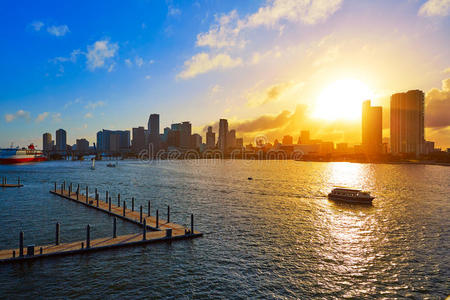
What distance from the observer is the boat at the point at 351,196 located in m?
74.8

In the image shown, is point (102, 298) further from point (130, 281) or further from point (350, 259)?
point (350, 259)

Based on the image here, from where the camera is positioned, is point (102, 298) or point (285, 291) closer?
point (102, 298)

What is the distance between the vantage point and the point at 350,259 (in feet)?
114

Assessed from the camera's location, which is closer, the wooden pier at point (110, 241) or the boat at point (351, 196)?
the wooden pier at point (110, 241)

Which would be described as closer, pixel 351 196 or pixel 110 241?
pixel 110 241

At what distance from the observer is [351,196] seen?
7700 centimetres

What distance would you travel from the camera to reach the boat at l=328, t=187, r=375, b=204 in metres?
74.8

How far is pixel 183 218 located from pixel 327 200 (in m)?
45.9

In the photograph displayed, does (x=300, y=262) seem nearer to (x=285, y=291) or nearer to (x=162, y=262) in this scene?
(x=285, y=291)

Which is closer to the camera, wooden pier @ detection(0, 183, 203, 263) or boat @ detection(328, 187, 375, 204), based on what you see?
wooden pier @ detection(0, 183, 203, 263)

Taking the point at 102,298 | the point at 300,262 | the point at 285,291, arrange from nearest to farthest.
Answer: the point at 102,298 < the point at 285,291 < the point at 300,262

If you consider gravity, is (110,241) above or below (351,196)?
above

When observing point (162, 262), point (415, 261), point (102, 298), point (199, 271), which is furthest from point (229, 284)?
point (415, 261)

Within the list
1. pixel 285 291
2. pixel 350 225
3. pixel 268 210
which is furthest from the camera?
pixel 268 210
